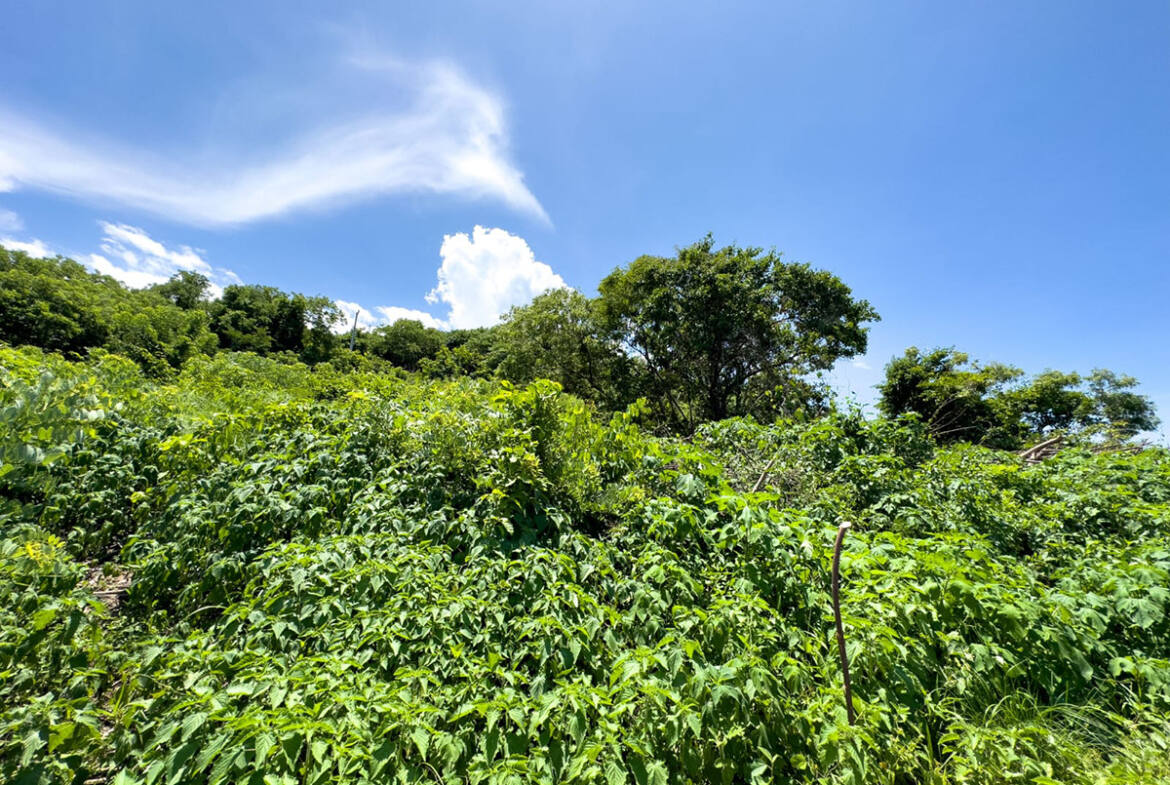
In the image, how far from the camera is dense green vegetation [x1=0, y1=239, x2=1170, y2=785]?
1.41m

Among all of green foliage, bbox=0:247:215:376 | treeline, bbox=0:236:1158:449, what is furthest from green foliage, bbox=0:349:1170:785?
green foliage, bbox=0:247:215:376

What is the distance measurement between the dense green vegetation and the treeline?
3476mm

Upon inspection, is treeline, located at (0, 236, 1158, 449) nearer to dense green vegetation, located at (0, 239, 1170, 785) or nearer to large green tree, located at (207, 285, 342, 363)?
dense green vegetation, located at (0, 239, 1170, 785)

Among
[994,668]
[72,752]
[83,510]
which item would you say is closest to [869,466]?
[994,668]

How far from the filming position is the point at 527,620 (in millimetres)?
1842

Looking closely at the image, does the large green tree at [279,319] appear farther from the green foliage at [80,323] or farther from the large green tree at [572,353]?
the large green tree at [572,353]

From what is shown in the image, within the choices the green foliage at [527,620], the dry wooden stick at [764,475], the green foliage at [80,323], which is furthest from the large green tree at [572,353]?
the green foliage at [80,323]

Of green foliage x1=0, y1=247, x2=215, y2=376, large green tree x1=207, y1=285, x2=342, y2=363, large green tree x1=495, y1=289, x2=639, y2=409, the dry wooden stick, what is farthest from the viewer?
large green tree x1=207, y1=285, x2=342, y2=363

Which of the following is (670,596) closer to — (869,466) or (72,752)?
(72,752)

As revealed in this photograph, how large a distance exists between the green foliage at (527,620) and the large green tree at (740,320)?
24.1 feet

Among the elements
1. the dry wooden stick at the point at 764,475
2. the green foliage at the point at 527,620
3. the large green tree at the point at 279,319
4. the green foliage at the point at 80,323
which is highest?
the large green tree at the point at 279,319

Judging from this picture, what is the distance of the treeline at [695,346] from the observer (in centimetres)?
1035

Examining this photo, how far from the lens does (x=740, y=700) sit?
4.77ft

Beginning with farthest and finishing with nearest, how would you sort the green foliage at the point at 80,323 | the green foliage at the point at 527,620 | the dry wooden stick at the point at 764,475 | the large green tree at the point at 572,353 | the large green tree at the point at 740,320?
the green foliage at the point at 80,323 < the large green tree at the point at 572,353 < the large green tree at the point at 740,320 < the dry wooden stick at the point at 764,475 < the green foliage at the point at 527,620
